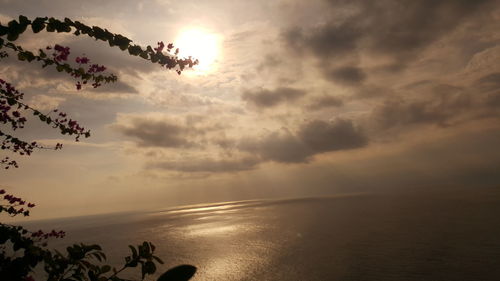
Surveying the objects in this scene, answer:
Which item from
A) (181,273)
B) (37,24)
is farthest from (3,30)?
(181,273)

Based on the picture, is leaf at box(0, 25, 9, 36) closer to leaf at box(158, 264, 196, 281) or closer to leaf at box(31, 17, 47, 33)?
leaf at box(31, 17, 47, 33)

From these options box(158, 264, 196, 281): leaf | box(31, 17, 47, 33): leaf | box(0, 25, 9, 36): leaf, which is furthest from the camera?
box(31, 17, 47, 33): leaf

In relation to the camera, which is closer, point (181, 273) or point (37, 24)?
point (181, 273)

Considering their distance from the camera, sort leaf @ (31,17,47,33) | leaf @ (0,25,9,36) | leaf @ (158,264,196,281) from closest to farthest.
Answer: leaf @ (158,264,196,281)
leaf @ (0,25,9,36)
leaf @ (31,17,47,33)

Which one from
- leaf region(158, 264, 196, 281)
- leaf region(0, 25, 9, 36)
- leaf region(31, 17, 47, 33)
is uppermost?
leaf region(31, 17, 47, 33)

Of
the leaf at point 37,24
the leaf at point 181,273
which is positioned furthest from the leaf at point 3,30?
the leaf at point 181,273

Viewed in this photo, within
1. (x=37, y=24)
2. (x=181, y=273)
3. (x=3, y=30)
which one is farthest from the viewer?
(x=37, y=24)

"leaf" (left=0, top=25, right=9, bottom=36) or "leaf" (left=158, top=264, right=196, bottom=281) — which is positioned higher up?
"leaf" (left=0, top=25, right=9, bottom=36)

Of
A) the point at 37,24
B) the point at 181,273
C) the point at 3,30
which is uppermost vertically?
the point at 37,24

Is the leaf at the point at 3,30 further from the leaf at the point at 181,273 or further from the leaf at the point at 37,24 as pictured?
the leaf at the point at 181,273

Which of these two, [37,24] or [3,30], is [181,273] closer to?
[3,30]

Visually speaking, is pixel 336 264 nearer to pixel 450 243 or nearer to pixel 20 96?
pixel 450 243

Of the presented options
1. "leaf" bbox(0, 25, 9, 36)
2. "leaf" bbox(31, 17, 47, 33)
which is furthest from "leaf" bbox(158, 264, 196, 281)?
"leaf" bbox(31, 17, 47, 33)

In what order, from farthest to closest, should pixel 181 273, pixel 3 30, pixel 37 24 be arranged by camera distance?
pixel 37 24 → pixel 3 30 → pixel 181 273
